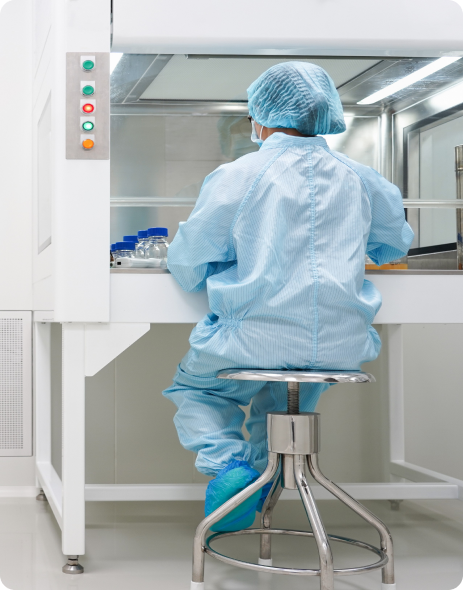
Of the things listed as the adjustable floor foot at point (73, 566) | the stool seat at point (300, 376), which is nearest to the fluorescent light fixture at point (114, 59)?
the stool seat at point (300, 376)

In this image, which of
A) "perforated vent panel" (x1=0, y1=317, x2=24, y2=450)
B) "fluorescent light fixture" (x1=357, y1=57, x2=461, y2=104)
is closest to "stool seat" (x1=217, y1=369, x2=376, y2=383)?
"fluorescent light fixture" (x1=357, y1=57, x2=461, y2=104)

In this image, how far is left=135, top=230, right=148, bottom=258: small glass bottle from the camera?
2326 millimetres

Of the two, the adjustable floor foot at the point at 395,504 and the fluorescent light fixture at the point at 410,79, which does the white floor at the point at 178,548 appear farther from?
Answer: the fluorescent light fixture at the point at 410,79

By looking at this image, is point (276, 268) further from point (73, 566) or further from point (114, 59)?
point (73, 566)

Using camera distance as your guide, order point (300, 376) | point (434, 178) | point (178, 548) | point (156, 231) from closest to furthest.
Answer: point (300, 376) → point (156, 231) → point (178, 548) → point (434, 178)

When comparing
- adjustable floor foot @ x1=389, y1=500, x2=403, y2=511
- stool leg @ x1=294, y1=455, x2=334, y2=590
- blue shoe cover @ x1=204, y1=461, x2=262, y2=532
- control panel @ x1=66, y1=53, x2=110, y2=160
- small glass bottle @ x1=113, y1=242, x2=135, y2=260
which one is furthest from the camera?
adjustable floor foot @ x1=389, y1=500, x2=403, y2=511

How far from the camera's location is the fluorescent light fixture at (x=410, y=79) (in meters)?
2.47

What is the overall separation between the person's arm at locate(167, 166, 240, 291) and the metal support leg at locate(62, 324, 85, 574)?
1.20ft

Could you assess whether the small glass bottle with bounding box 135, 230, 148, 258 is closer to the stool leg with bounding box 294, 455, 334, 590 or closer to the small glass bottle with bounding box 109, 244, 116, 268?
the small glass bottle with bounding box 109, 244, 116, 268

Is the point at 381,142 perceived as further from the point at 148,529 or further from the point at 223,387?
the point at 148,529

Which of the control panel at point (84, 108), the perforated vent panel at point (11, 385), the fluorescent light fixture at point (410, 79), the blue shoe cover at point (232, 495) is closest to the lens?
the blue shoe cover at point (232, 495)

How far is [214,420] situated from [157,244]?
25.1 inches

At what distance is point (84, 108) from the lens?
207 cm

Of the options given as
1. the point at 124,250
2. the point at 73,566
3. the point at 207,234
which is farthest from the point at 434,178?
the point at 73,566
